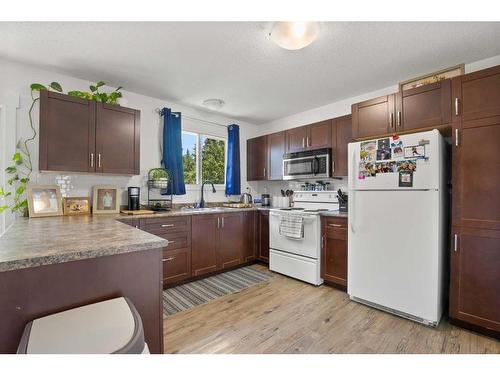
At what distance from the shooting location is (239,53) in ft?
7.20

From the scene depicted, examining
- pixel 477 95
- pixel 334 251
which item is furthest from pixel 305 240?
pixel 477 95

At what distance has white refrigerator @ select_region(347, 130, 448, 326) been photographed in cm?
198

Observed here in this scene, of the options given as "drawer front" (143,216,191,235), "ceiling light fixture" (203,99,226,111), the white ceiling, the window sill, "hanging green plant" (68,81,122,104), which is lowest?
"drawer front" (143,216,191,235)

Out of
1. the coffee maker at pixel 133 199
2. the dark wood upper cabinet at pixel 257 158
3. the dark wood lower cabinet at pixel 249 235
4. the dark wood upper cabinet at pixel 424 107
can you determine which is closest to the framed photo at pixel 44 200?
the coffee maker at pixel 133 199

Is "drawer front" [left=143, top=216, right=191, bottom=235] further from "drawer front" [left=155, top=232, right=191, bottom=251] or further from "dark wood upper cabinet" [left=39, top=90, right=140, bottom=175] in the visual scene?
"dark wood upper cabinet" [left=39, top=90, right=140, bottom=175]

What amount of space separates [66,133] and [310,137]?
2.87 metres

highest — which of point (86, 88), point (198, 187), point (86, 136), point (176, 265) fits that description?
point (86, 88)

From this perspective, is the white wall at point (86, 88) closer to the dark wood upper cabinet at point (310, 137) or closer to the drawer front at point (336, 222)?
the dark wood upper cabinet at point (310, 137)

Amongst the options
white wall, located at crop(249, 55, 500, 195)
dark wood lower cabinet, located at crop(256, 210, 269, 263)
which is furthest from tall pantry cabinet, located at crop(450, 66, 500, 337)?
dark wood lower cabinet, located at crop(256, 210, 269, 263)

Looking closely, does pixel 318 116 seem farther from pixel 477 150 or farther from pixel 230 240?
pixel 230 240

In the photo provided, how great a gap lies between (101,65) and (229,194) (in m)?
2.42

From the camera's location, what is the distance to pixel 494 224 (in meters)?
1.81

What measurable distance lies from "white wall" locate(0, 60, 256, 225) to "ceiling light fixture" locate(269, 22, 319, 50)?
6.79 ft

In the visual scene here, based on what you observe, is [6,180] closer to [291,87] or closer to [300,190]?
[291,87]
